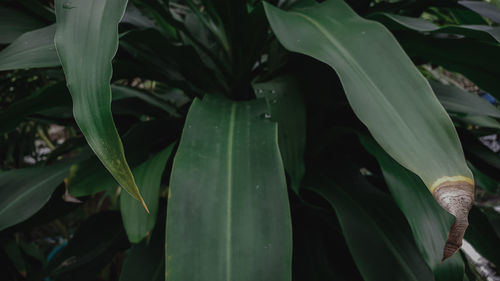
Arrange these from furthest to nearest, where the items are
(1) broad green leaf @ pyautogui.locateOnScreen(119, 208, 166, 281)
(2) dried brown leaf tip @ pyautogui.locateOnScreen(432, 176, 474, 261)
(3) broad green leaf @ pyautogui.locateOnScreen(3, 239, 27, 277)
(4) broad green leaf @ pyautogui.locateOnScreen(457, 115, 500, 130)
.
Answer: (3) broad green leaf @ pyautogui.locateOnScreen(3, 239, 27, 277) < (4) broad green leaf @ pyautogui.locateOnScreen(457, 115, 500, 130) < (1) broad green leaf @ pyautogui.locateOnScreen(119, 208, 166, 281) < (2) dried brown leaf tip @ pyautogui.locateOnScreen(432, 176, 474, 261)

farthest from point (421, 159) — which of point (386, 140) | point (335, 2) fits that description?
point (335, 2)

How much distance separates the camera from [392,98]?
289 mm

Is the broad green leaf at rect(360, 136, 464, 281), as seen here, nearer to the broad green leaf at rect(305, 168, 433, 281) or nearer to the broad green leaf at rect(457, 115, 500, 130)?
the broad green leaf at rect(305, 168, 433, 281)

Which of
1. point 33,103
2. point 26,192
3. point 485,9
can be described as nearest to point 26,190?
point 26,192

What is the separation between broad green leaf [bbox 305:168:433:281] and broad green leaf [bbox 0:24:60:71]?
0.38 meters

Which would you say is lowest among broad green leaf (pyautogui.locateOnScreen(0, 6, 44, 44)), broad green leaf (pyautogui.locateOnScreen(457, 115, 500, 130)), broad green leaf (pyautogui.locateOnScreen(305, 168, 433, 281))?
broad green leaf (pyautogui.locateOnScreen(305, 168, 433, 281))

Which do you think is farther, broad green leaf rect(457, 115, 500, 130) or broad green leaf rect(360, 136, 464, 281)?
broad green leaf rect(457, 115, 500, 130)

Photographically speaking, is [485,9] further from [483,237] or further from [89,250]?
[89,250]

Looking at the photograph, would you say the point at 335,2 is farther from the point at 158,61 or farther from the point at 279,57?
the point at 158,61

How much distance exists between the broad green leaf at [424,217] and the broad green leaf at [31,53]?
0.43 meters

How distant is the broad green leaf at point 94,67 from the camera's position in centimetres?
25

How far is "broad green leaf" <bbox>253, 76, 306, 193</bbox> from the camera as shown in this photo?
1.41ft

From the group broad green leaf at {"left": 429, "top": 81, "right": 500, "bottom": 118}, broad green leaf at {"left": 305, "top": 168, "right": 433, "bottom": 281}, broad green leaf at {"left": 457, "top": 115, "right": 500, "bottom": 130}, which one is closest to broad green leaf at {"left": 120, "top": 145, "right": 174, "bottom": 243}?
broad green leaf at {"left": 305, "top": 168, "right": 433, "bottom": 281}

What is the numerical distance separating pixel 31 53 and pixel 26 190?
0.22 m
